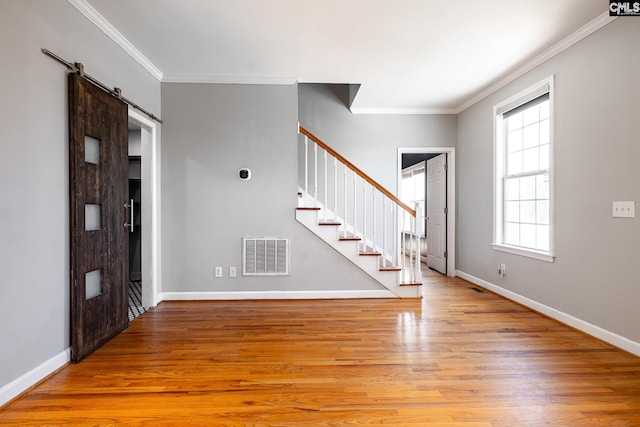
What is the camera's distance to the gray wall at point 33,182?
5.94ft

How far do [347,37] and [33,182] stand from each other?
8.78ft

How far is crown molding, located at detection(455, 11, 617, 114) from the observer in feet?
8.66

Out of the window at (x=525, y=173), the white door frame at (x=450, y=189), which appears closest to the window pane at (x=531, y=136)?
the window at (x=525, y=173)

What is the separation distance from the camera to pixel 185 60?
3.38 metres

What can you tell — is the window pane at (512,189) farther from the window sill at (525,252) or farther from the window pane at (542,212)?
the window sill at (525,252)

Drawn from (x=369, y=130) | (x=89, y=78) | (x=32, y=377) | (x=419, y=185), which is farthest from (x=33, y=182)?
(x=419, y=185)

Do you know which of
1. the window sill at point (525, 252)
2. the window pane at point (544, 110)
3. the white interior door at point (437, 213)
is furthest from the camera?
the white interior door at point (437, 213)

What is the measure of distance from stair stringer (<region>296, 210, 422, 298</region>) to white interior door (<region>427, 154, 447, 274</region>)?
1.76 meters

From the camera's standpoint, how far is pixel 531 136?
11.8 feet

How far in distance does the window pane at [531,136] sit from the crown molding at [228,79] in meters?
2.77

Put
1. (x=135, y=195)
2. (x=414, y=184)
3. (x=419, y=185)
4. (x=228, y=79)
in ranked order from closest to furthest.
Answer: (x=228, y=79) → (x=135, y=195) → (x=419, y=185) → (x=414, y=184)

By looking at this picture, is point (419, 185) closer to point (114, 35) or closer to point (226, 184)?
point (226, 184)

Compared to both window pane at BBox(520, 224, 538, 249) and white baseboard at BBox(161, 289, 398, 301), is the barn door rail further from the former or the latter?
window pane at BBox(520, 224, 538, 249)

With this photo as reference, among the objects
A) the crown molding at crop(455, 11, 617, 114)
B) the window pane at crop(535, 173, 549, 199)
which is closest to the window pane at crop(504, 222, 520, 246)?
the window pane at crop(535, 173, 549, 199)
